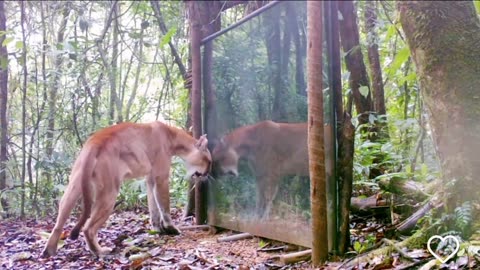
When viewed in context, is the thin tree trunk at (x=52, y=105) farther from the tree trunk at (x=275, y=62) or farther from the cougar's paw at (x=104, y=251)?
the tree trunk at (x=275, y=62)

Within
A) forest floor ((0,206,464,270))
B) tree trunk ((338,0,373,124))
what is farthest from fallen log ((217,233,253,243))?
tree trunk ((338,0,373,124))

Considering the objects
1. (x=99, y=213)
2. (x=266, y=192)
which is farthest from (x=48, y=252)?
(x=266, y=192)

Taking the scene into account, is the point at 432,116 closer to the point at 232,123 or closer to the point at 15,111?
the point at 232,123

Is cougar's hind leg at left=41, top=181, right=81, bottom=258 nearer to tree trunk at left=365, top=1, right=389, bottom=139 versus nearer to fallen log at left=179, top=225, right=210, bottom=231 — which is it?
fallen log at left=179, top=225, right=210, bottom=231

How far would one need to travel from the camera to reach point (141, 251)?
5273mm

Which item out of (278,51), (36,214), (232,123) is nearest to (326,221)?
(278,51)

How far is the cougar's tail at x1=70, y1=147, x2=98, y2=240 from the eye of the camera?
4906 millimetres

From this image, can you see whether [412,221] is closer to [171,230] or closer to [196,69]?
[171,230]

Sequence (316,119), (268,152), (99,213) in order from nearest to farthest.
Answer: (316,119) < (268,152) < (99,213)

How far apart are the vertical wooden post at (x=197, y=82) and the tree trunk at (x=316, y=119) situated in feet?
9.16

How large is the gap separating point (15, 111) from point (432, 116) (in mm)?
8839

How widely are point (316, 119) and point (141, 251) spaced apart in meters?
2.66

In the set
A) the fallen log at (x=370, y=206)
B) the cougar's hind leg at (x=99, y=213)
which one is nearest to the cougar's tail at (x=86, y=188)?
the cougar's hind leg at (x=99, y=213)

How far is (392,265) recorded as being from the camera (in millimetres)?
3137
